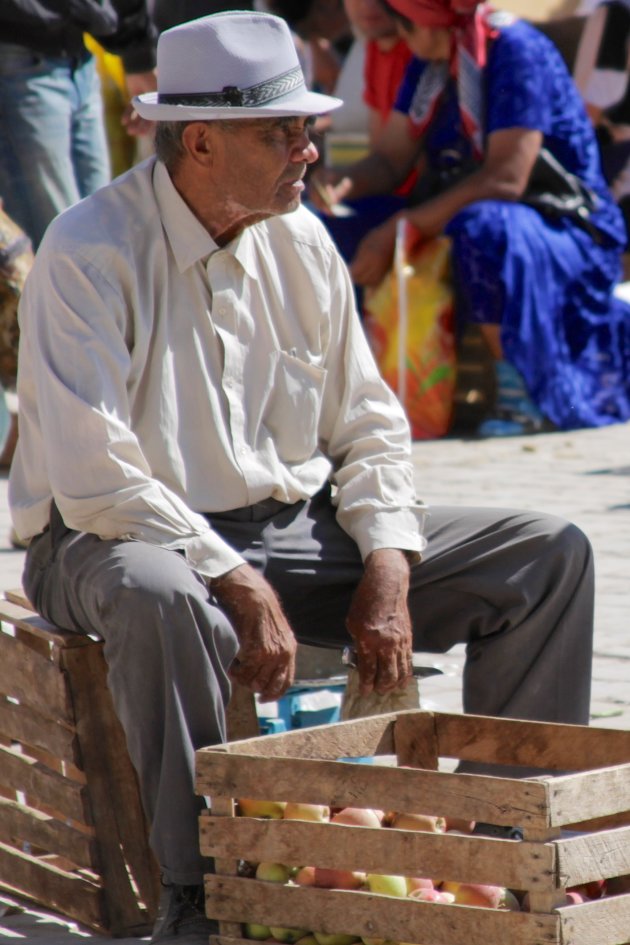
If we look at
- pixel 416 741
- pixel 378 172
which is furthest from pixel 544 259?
pixel 416 741

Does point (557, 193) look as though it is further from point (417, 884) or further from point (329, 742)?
point (417, 884)

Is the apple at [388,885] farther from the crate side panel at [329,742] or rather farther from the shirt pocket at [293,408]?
the shirt pocket at [293,408]

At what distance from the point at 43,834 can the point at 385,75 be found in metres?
5.99

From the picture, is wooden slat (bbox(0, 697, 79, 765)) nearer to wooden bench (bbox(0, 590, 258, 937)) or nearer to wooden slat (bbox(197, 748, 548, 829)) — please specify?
wooden bench (bbox(0, 590, 258, 937))

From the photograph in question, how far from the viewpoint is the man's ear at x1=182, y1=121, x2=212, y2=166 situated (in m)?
3.26

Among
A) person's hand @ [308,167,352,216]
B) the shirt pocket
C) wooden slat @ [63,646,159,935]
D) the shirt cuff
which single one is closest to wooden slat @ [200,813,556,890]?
wooden slat @ [63,646,159,935]

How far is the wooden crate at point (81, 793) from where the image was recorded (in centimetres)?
302

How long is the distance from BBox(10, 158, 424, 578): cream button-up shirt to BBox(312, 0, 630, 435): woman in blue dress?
14.2ft

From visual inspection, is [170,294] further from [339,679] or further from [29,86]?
[29,86]

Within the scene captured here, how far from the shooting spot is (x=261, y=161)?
3.26 m

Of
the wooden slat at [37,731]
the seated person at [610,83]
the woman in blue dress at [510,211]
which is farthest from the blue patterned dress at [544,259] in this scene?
the wooden slat at [37,731]

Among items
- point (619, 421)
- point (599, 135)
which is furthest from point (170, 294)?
point (599, 135)

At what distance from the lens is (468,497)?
662cm

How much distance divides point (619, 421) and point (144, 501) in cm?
574
